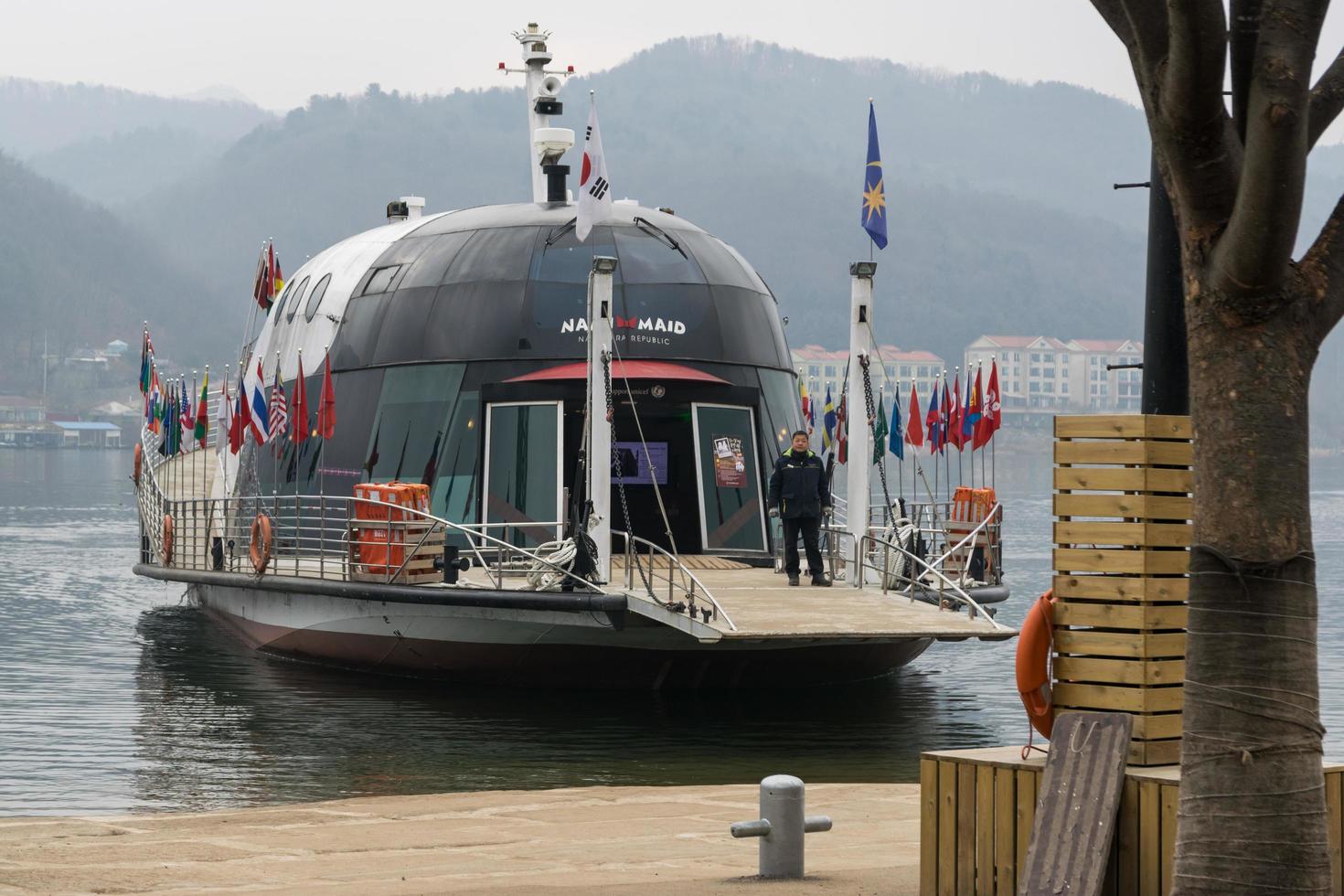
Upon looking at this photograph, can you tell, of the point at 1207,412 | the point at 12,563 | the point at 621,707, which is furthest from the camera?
the point at 12,563

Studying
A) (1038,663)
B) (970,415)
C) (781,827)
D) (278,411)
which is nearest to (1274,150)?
(1038,663)

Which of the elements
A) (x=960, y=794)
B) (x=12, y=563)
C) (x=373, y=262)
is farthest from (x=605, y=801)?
(x=12, y=563)

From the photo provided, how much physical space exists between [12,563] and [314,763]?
96.5 feet

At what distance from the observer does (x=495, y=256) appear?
21.2 m

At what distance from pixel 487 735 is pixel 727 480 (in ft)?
16.3

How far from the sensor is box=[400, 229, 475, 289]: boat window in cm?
2152

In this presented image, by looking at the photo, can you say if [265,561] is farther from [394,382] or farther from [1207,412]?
[1207,412]

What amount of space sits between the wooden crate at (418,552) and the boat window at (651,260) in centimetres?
406

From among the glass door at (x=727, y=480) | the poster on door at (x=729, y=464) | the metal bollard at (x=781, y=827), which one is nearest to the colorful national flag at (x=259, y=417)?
the glass door at (x=727, y=480)

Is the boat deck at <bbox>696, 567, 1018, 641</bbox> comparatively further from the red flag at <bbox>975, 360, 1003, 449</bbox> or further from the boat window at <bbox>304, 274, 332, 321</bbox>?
the red flag at <bbox>975, 360, 1003, 449</bbox>

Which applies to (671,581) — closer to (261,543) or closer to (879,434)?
(261,543)

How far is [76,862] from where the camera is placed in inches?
392

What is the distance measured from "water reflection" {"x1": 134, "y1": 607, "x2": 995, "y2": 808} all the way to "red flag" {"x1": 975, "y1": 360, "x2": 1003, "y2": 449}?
17.5 ft

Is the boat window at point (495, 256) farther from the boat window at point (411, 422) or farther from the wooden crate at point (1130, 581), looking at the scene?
the wooden crate at point (1130, 581)
